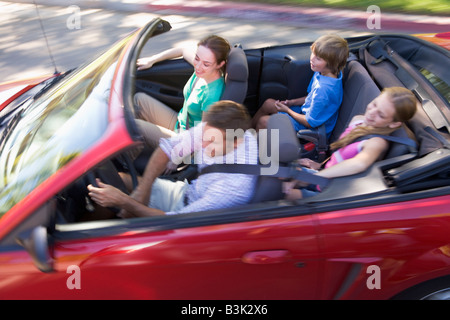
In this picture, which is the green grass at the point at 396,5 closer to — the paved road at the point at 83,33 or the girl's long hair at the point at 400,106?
the paved road at the point at 83,33

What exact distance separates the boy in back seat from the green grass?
3.86 meters

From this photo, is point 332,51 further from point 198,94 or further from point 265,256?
point 265,256

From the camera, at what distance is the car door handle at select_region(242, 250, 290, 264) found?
1.82 metres

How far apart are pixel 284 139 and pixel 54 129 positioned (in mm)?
1044

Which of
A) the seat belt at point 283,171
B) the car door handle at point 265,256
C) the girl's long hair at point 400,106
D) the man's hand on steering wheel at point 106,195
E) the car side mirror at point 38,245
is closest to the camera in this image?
the car side mirror at point 38,245

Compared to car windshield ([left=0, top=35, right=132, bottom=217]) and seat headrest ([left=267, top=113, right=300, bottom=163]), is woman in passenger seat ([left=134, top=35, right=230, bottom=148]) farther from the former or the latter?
seat headrest ([left=267, top=113, right=300, bottom=163])

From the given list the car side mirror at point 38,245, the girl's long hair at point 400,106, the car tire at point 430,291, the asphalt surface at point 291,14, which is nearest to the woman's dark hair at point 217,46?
the girl's long hair at point 400,106

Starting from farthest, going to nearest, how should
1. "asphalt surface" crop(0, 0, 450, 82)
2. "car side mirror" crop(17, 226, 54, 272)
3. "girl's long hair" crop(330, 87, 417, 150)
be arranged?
"asphalt surface" crop(0, 0, 450, 82), "girl's long hair" crop(330, 87, 417, 150), "car side mirror" crop(17, 226, 54, 272)

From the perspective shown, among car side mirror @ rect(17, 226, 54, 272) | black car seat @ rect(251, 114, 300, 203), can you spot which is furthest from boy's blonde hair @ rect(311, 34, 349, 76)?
car side mirror @ rect(17, 226, 54, 272)

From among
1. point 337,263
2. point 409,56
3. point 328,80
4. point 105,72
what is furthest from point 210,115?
point 409,56

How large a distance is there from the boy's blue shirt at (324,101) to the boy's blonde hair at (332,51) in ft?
0.30

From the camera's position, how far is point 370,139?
7.29 feet

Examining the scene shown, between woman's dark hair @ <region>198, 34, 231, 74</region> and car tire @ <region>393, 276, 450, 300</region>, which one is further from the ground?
woman's dark hair @ <region>198, 34, 231, 74</region>

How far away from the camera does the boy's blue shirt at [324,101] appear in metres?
2.86
